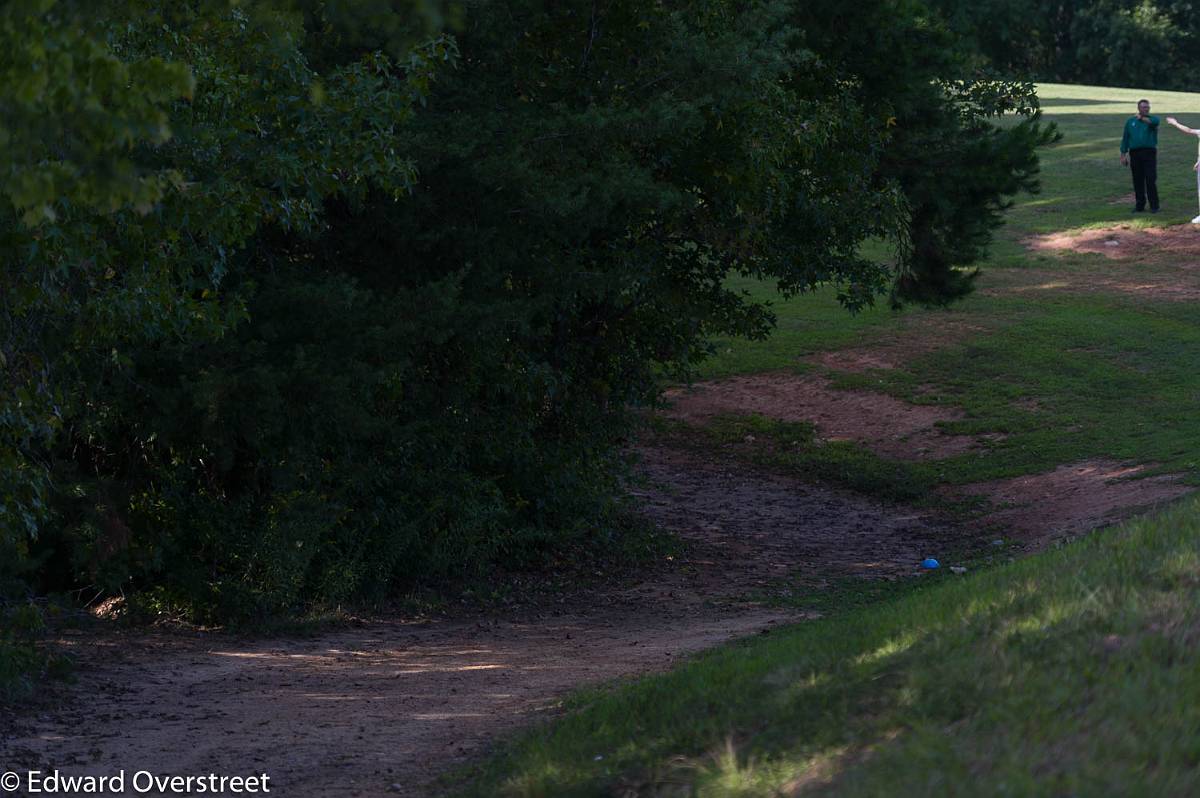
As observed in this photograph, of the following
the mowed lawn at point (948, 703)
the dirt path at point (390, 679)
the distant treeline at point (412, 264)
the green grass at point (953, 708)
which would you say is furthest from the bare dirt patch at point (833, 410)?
the green grass at point (953, 708)

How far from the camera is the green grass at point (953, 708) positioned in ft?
14.9

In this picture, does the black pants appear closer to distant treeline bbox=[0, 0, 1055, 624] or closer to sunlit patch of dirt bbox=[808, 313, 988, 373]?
sunlit patch of dirt bbox=[808, 313, 988, 373]

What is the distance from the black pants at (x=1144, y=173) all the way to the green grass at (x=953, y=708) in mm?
21531

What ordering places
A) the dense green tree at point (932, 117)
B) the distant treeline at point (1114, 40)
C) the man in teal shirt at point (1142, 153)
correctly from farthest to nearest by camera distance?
1. the distant treeline at point (1114, 40)
2. the man in teal shirt at point (1142, 153)
3. the dense green tree at point (932, 117)

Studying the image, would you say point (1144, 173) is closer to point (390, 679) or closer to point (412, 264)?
point (412, 264)

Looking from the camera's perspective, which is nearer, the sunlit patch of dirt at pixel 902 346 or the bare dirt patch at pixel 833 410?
the bare dirt patch at pixel 833 410

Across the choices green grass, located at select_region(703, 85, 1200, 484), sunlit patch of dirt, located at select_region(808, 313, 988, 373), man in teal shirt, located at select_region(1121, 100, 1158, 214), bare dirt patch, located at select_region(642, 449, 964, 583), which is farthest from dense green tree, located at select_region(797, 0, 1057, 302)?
man in teal shirt, located at select_region(1121, 100, 1158, 214)

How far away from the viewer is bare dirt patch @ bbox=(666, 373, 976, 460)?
60.3 feet

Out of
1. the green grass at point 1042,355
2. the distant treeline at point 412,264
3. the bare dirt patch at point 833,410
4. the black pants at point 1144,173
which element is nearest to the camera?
the distant treeline at point 412,264

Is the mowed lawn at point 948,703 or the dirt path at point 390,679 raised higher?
the mowed lawn at point 948,703

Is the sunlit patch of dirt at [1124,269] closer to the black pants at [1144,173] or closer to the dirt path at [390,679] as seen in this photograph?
the black pants at [1144,173]

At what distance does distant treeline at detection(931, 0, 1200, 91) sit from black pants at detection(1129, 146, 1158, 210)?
27929mm

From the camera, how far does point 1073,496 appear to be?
14.9 metres

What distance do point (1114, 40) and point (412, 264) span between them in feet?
179
